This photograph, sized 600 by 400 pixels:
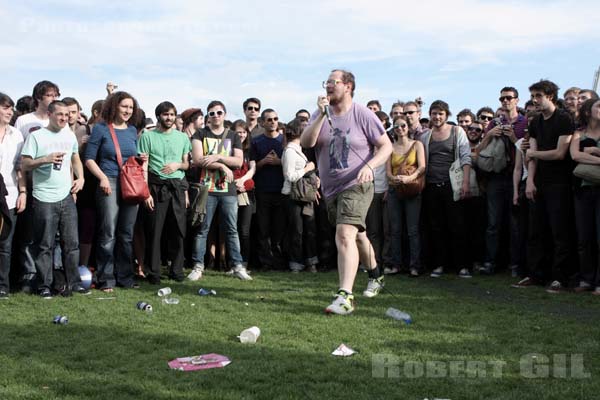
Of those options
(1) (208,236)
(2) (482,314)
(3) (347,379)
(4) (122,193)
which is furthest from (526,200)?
(3) (347,379)

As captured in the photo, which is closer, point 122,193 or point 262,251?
point 122,193

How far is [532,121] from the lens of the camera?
9.25 m

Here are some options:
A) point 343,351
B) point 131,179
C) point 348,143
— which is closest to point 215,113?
point 131,179

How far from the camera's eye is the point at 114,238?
891 cm

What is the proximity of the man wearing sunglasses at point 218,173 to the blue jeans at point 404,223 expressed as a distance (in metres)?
2.25

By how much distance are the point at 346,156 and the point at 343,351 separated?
2.47m

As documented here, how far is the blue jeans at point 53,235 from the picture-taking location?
319 inches

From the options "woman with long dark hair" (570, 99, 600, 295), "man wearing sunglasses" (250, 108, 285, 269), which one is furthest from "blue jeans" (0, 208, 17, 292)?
"woman with long dark hair" (570, 99, 600, 295)

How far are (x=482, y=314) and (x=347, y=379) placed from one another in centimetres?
283

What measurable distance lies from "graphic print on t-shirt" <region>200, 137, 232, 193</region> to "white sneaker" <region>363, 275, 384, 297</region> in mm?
2679

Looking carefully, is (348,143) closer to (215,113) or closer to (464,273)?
(215,113)

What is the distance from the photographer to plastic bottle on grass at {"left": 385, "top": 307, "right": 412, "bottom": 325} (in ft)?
21.9

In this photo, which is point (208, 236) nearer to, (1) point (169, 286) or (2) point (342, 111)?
(1) point (169, 286)

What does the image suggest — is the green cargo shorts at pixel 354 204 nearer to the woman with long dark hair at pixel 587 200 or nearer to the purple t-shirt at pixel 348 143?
the purple t-shirt at pixel 348 143
